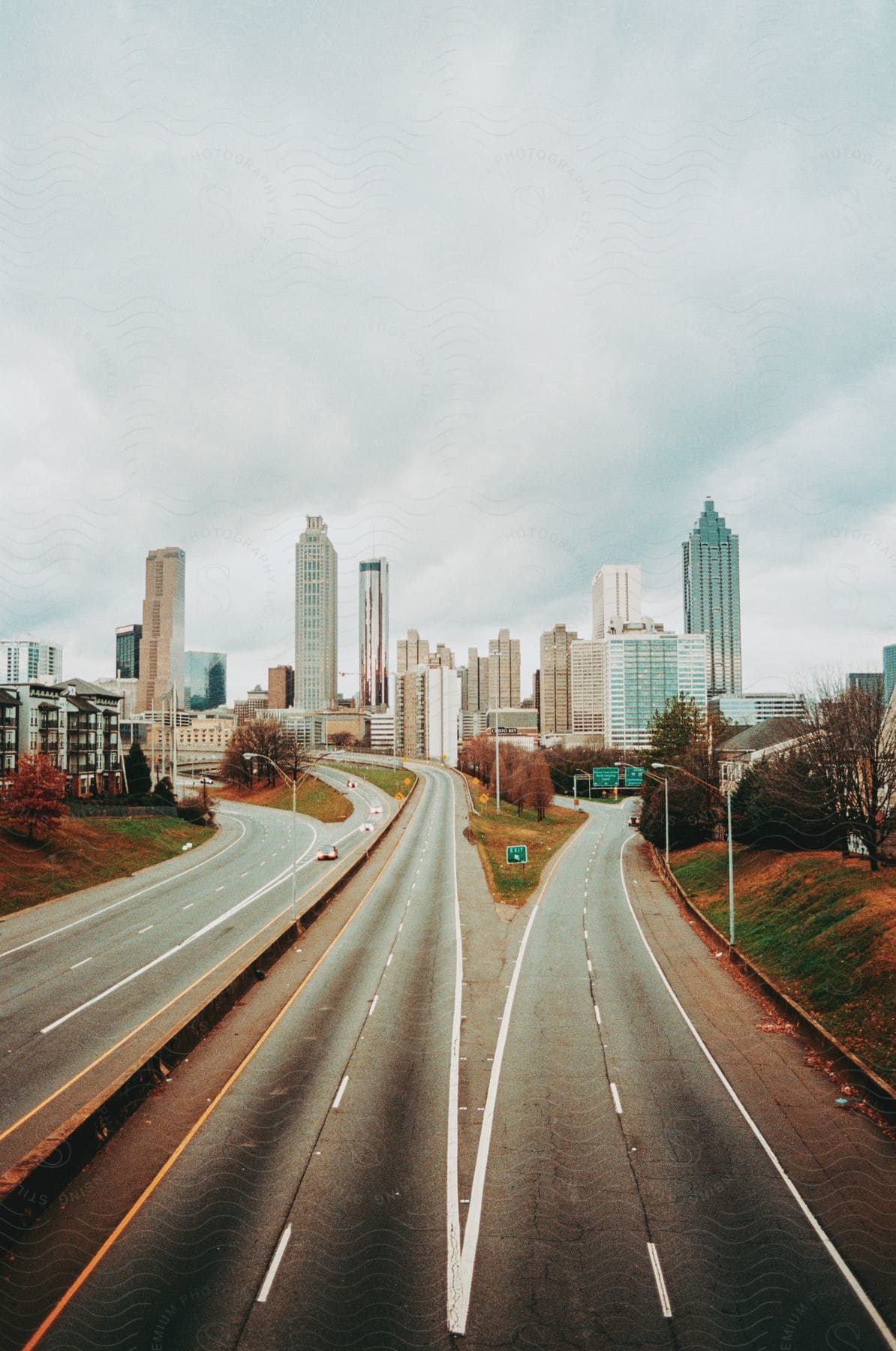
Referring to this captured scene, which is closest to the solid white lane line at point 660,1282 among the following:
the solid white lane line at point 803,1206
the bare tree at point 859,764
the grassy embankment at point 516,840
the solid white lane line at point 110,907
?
the solid white lane line at point 803,1206

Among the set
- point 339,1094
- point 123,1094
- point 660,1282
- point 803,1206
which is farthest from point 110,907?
point 803,1206

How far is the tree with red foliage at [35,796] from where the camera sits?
158 ft

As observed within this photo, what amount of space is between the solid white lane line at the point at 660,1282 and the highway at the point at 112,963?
11557mm

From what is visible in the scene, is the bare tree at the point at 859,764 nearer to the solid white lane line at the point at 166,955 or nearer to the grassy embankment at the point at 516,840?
the grassy embankment at the point at 516,840

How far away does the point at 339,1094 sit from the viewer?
1734cm

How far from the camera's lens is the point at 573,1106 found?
17.1 m

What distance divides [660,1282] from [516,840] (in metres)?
63.2

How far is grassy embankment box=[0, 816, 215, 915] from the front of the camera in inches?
Result: 1734

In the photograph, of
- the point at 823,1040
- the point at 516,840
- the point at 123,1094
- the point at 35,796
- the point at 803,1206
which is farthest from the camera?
the point at 516,840

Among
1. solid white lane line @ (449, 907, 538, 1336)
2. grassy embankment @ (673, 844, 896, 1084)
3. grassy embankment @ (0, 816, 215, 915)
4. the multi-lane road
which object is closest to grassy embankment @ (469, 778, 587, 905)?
grassy embankment @ (673, 844, 896, 1084)

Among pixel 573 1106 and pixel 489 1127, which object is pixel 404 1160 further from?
pixel 573 1106

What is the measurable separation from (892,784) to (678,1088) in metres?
23.1

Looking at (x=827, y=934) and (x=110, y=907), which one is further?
(x=110, y=907)

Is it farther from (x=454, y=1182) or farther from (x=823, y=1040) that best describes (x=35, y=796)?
(x=823, y=1040)
